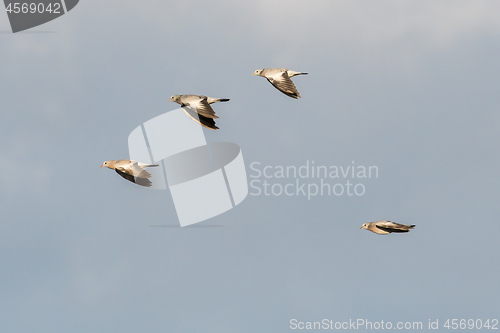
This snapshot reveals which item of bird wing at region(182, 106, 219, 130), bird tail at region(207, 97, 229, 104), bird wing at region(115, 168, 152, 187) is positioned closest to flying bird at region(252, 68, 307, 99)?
bird tail at region(207, 97, 229, 104)

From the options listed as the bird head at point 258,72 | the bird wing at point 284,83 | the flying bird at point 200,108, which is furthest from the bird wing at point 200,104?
the bird wing at point 284,83

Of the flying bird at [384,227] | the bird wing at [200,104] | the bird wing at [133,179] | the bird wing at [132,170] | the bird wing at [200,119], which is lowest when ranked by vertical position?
the flying bird at [384,227]

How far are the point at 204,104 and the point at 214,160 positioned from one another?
859 cm

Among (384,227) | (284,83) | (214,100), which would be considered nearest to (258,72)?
(284,83)

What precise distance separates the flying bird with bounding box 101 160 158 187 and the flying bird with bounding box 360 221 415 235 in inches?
919

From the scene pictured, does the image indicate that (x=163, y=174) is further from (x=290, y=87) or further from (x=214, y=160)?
(x=290, y=87)

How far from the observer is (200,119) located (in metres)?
62.0

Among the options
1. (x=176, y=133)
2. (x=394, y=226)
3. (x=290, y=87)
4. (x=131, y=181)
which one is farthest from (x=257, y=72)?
(x=394, y=226)

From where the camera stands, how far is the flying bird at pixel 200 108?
61.2m

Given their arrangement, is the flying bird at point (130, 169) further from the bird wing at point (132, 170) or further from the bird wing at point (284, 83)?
the bird wing at point (284, 83)

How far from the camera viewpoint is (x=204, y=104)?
62031 mm

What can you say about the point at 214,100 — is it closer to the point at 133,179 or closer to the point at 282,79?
the point at 282,79

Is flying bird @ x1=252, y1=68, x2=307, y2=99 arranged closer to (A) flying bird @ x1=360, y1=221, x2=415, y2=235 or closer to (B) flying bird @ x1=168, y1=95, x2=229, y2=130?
(B) flying bird @ x1=168, y1=95, x2=229, y2=130

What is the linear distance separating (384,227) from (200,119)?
71.6ft
